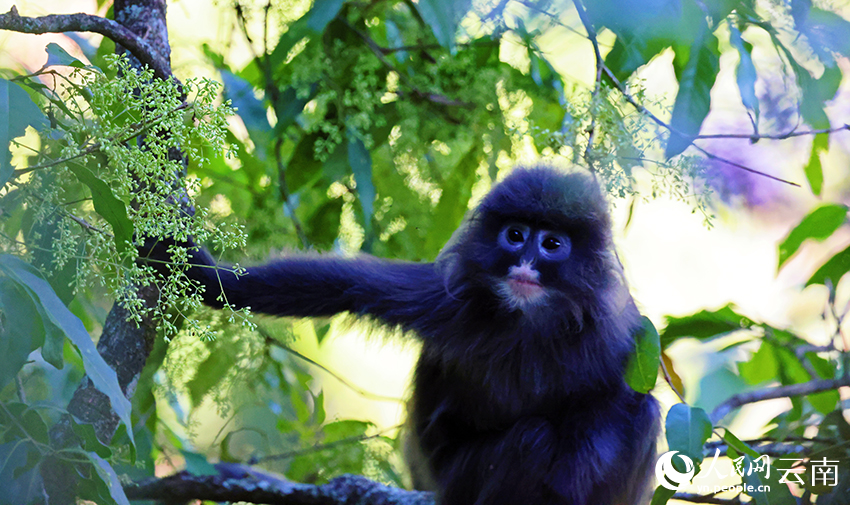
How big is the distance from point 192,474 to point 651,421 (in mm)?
1556

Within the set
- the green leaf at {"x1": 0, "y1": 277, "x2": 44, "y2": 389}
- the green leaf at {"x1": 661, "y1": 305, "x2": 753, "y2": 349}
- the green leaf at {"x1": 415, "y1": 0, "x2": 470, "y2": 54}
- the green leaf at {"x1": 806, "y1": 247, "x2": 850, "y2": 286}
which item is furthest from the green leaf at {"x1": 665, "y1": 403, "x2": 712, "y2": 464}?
the green leaf at {"x1": 0, "y1": 277, "x2": 44, "y2": 389}

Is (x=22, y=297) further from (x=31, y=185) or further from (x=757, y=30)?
(x=757, y=30)

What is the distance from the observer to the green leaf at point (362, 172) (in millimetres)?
2471

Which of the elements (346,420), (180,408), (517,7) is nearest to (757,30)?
(517,7)

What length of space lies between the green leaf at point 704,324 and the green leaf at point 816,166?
50 centimetres

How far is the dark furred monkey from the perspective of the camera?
224cm

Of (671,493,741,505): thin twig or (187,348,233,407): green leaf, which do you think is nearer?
(671,493,741,505): thin twig

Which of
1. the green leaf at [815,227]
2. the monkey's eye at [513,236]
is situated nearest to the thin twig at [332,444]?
the monkey's eye at [513,236]

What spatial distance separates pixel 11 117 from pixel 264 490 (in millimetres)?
1766

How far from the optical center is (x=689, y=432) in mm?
1602

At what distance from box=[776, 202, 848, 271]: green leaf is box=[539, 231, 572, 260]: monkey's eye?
2.83 feet

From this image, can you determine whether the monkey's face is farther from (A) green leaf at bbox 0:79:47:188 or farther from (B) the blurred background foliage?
(A) green leaf at bbox 0:79:47:188

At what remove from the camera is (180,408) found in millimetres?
3021

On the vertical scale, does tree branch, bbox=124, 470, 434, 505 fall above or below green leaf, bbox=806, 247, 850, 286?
below
